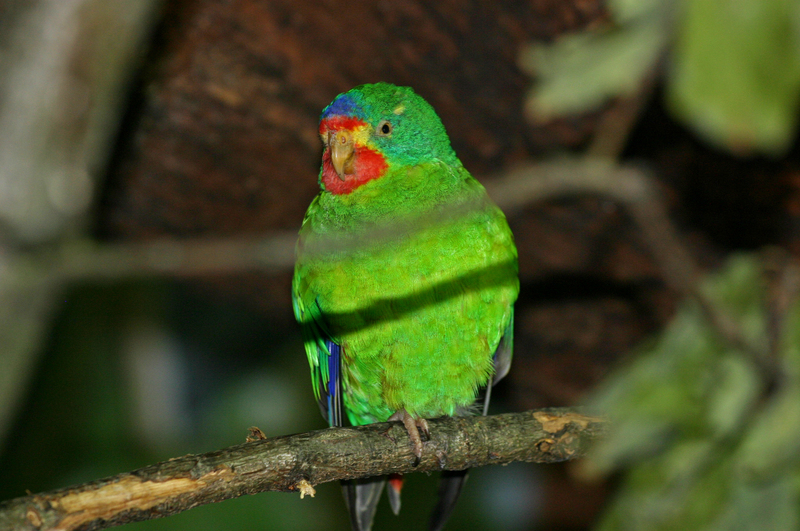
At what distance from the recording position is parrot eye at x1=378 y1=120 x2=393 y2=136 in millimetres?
2205

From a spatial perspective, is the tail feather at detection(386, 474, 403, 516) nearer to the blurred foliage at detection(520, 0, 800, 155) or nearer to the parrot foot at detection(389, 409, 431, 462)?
the parrot foot at detection(389, 409, 431, 462)

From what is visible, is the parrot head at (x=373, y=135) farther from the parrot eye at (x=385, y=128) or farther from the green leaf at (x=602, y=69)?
the green leaf at (x=602, y=69)

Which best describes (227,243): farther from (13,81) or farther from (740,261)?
(740,261)

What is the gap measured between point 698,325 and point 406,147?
1.38 m

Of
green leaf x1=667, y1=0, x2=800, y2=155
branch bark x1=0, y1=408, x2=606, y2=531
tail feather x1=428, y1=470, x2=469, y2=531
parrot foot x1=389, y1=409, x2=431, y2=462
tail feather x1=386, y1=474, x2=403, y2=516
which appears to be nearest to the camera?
green leaf x1=667, y1=0, x2=800, y2=155

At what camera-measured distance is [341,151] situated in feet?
7.18

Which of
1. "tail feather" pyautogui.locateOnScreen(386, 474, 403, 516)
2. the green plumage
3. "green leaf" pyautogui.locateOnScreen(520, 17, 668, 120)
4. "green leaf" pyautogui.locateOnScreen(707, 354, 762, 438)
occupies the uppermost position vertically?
"green leaf" pyautogui.locateOnScreen(520, 17, 668, 120)

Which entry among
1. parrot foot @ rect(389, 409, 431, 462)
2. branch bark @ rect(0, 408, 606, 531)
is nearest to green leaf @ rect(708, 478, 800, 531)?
branch bark @ rect(0, 408, 606, 531)

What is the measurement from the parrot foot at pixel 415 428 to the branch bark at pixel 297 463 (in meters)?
0.02

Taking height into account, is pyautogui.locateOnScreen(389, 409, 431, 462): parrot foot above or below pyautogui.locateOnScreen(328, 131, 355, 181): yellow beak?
below

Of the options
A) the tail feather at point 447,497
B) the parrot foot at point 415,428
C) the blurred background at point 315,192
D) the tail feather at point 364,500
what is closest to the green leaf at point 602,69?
the blurred background at point 315,192

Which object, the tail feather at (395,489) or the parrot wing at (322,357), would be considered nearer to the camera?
the parrot wing at (322,357)

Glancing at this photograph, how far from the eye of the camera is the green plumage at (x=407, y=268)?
7.00 feet

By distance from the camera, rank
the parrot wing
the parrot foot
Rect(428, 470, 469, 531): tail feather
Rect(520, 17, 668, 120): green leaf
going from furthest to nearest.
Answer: Rect(428, 470, 469, 531): tail feather → the parrot wing → the parrot foot → Rect(520, 17, 668, 120): green leaf
